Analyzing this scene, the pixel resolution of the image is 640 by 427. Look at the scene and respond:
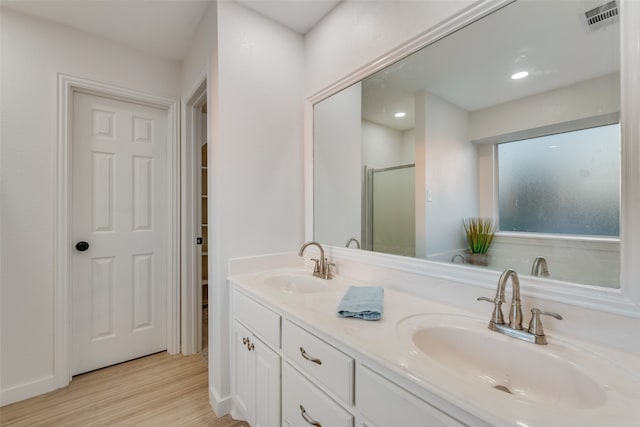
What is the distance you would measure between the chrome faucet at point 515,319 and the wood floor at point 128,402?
1.45 m

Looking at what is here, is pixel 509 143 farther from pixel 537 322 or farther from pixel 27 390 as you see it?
pixel 27 390

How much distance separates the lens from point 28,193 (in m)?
1.74

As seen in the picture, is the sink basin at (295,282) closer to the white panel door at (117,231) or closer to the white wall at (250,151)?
the white wall at (250,151)

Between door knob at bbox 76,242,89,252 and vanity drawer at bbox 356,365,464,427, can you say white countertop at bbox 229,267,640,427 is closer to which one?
vanity drawer at bbox 356,365,464,427

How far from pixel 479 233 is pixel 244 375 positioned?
53.4 inches

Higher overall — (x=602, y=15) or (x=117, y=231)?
(x=602, y=15)

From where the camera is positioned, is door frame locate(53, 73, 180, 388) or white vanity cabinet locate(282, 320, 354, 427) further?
door frame locate(53, 73, 180, 388)

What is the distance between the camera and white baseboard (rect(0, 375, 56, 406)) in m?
1.68

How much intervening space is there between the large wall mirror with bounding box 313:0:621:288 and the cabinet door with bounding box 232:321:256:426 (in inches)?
33.1

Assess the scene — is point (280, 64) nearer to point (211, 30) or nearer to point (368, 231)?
point (211, 30)

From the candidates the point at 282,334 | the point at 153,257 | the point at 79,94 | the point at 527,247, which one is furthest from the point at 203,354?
the point at 527,247

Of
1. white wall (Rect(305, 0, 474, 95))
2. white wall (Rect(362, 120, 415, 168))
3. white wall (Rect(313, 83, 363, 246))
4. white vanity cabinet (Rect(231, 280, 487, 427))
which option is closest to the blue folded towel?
white vanity cabinet (Rect(231, 280, 487, 427))

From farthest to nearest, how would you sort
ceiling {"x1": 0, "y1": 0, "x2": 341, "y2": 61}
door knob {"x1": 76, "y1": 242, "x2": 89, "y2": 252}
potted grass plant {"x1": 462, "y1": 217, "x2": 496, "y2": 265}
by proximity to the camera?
1. door knob {"x1": 76, "y1": 242, "x2": 89, "y2": 252}
2. ceiling {"x1": 0, "y1": 0, "x2": 341, "y2": 61}
3. potted grass plant {"x1": 462, "y1": 217, "x2": 496, "y2": 265}

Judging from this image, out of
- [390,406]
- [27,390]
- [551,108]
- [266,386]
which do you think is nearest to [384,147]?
[551,108]
